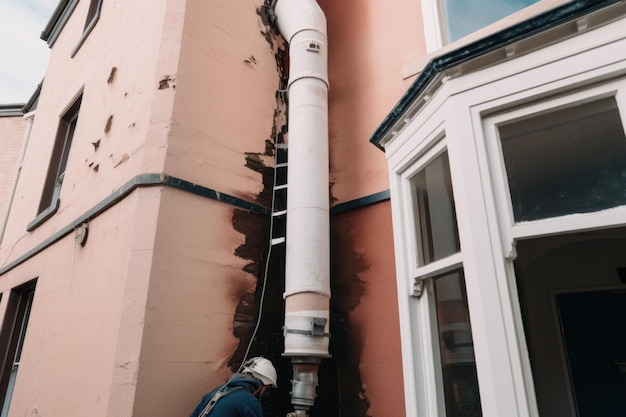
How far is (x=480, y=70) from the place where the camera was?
2254 mm

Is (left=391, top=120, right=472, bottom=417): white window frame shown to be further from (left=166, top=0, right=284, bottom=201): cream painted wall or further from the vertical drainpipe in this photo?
(left=166, top=0, right=284, bottom=201): cream painted wall

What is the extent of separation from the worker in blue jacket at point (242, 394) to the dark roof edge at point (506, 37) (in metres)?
2.14

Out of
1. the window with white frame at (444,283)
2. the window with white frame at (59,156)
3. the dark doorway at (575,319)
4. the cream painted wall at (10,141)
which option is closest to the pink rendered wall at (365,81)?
the window with white frame at (444,283)

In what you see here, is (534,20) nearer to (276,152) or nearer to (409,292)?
(409,292)

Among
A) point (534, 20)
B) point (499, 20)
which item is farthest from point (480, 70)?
point (499, 20)

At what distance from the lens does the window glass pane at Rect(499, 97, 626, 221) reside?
6.28ft

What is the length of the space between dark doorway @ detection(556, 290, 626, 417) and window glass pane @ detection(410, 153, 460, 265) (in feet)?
9.18

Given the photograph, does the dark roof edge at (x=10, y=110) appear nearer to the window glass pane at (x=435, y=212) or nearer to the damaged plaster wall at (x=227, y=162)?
the damaged plaster wall at (x=227, y=162)

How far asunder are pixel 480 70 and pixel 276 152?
7.45ft

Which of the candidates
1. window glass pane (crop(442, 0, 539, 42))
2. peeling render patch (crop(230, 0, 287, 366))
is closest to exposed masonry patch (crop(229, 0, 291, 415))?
peeling render patch (crop(230, 0, 287, 366))

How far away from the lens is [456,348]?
2385 millimetres

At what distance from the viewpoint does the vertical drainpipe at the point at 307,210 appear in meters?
3.01

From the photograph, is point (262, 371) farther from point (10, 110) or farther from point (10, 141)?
point (10, 110)

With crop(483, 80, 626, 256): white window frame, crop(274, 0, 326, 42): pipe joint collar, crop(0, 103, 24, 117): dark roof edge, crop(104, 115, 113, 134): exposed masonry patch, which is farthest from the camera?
crop(0, 103, 24, 117): dark roof edge
